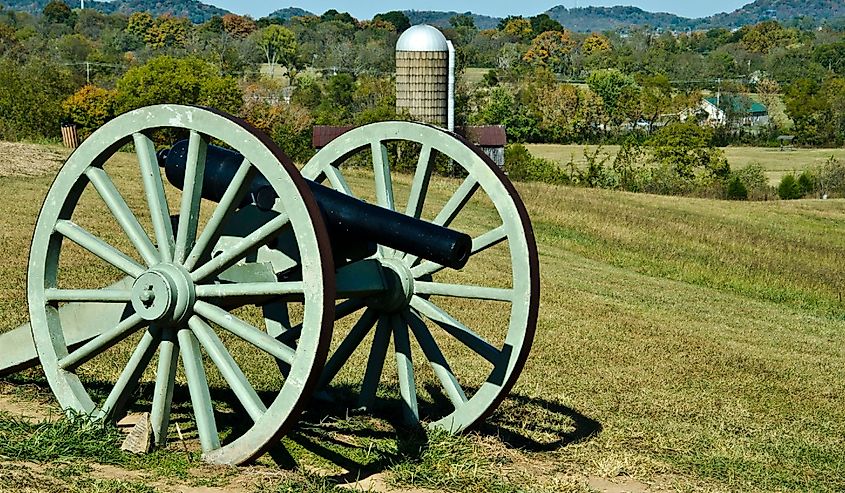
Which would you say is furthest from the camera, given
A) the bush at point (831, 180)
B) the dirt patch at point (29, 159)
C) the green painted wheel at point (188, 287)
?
the bush at point (831, 180)

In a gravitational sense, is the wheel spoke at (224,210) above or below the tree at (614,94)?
above

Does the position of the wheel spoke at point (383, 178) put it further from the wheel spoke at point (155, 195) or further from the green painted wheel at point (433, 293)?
the wheel spoke at point (155, 195)

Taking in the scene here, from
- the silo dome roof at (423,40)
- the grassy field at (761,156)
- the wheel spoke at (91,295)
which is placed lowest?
the grassy field at (761,156)

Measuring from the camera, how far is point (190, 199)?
20.6ft

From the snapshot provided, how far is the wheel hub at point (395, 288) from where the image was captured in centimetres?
745

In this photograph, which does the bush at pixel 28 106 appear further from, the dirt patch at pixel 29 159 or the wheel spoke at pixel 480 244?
the wheel spoke at pixel 480 244

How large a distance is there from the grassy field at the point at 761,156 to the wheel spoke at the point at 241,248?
67.5m

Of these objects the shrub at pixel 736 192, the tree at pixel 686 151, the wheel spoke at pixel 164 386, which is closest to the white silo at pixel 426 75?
the shrub at pixel 736 192

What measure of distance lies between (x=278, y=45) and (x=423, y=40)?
339 ft

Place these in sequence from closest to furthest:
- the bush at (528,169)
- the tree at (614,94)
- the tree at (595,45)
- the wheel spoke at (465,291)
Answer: the wheel spoke at (465,291) < the bush at (528,169) < the tree at (614,94) < the tree at (595,45)

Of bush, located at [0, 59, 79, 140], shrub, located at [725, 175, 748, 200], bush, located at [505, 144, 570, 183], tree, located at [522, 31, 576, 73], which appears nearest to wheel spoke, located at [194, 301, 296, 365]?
bush, located at [0, 59, 79, 140]

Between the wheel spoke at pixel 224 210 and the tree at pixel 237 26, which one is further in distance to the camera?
the tree at pixel 237 26

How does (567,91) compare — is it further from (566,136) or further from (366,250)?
(366,250)

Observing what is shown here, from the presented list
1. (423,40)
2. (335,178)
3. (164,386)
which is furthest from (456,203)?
(423,40)
